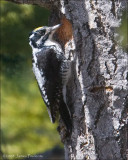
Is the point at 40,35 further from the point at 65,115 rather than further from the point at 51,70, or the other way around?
the point at 65,115

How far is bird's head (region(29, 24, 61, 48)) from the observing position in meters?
3.71

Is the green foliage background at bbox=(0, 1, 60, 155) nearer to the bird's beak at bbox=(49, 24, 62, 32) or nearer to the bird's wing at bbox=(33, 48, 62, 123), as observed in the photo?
the bird's wing at bbox=(33, 48, 62, 123)

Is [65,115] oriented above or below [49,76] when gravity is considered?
below

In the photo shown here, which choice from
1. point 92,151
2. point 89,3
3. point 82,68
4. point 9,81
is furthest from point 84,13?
point 9,81

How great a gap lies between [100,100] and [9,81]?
6.54 feet

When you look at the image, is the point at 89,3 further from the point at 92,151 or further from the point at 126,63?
the point at 92,151

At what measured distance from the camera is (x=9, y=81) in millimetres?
4879

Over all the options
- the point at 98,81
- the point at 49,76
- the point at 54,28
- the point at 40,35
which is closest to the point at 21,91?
the point at 40,35

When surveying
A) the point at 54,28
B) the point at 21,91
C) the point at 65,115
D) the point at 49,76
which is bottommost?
the point at 65,115

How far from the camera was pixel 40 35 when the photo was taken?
389 centimetres

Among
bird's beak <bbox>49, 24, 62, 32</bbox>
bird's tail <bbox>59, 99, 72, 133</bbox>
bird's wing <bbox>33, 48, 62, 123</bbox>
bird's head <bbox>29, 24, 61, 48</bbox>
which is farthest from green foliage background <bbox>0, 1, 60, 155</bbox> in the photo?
bird's tail <bbox>59, 99, 72, 133</bbox>

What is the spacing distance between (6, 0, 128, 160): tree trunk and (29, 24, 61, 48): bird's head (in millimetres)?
486

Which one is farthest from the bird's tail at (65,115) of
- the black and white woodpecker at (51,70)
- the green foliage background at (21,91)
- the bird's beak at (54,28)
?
the green foliage background at (21,91)

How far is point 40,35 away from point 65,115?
0.86 meters
